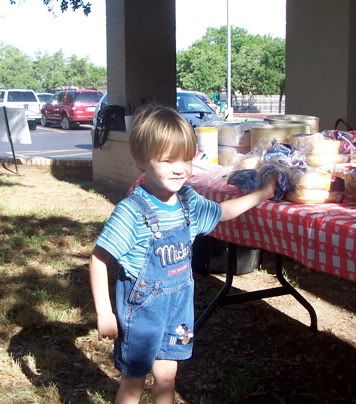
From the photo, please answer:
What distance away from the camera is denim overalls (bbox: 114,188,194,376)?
2.20 metres

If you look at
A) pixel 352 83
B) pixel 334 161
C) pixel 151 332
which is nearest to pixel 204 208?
pixel 151 332

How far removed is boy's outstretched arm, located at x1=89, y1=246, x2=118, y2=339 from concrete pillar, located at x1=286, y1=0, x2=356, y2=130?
4294 millimetres

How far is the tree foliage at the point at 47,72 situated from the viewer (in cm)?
7219

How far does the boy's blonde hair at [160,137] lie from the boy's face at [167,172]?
0.02m

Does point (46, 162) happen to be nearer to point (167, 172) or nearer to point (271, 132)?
point (271, 132)

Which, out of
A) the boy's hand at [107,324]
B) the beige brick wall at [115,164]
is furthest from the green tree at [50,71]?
the boy's hand at [107,324]

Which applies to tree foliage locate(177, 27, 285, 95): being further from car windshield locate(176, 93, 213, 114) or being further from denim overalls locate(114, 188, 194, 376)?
denim overalls locate(114, 188, 194, 376)

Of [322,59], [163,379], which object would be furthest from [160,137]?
[322,59]

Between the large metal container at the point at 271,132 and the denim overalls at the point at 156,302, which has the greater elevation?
the large metal container at the point at 271,132

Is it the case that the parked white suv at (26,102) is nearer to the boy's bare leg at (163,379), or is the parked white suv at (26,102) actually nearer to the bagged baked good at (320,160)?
the bagged baked good at (320,160)

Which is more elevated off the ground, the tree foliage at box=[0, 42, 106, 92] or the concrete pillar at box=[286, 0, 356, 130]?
the tree foliage at box=[0, 42, 106, 92]

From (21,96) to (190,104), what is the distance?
53.2 ft

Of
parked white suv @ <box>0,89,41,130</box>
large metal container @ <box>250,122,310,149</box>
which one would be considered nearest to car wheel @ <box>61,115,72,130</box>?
parked white suv @ <box>0,89,41,130</box>

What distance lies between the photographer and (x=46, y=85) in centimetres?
7444
